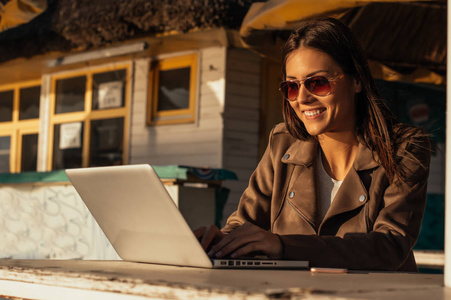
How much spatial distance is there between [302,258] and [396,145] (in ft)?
1.97

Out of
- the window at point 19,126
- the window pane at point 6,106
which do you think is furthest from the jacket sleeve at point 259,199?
the window pane at point 6,106

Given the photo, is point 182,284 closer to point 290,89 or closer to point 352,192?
point 352,192

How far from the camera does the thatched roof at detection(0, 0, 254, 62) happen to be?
6.81 metres

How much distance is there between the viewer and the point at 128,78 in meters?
8.34

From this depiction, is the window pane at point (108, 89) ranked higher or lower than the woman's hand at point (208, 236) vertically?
higher

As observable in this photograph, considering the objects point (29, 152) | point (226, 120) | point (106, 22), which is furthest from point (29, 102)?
point (226, 120)

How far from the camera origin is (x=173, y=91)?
7.95 metres

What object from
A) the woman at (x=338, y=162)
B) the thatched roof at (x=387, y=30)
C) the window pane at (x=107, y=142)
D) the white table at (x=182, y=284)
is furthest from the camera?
the window pane at (x=107, y=142)

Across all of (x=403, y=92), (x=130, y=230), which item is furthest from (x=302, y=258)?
(x=403, y=92)

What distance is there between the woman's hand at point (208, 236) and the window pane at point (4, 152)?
350 inches

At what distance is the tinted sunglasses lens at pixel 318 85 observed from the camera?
212cm

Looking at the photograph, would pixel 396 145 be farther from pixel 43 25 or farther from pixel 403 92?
pixel 43 25

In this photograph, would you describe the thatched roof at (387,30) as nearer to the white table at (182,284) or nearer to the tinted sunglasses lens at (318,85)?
the tinted sunglasses lens at (318,85)

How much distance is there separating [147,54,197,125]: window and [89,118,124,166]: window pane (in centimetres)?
58
